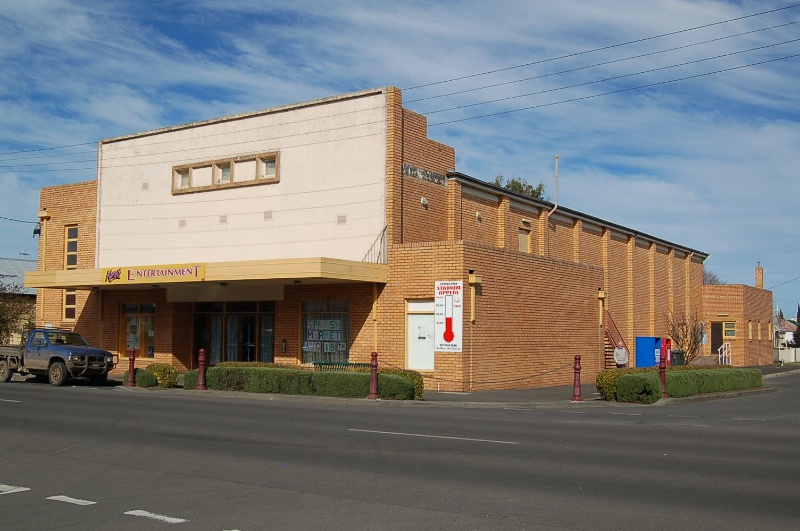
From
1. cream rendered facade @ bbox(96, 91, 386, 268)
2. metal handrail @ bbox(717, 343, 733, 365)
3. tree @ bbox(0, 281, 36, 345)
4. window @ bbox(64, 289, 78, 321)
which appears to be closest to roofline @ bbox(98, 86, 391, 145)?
cream rendered facade @ bbox(96, 91, 386, 268)

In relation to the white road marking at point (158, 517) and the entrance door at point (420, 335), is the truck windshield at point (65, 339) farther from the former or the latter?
the white road marking at point (158, 517)

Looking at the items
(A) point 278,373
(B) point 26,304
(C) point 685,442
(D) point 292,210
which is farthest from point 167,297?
(C) point 685,442

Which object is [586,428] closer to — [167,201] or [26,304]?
[167,201]

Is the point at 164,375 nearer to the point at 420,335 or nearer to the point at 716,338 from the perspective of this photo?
the point at 420,335

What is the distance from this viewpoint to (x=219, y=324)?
31609 mm

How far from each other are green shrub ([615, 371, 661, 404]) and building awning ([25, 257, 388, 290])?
7749mm

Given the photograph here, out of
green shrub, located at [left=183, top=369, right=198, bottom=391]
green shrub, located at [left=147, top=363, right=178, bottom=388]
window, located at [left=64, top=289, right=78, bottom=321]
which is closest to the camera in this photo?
green shrub, located at [left=183, top=369, right=198, bottom=391]

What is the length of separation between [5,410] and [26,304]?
31796 mm

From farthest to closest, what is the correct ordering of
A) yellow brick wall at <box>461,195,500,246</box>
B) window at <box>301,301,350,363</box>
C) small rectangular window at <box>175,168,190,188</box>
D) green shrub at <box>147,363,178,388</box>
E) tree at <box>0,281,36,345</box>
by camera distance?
tree at <box>0,281,36,345</box>, small rectangular window at <box>175,168,190,188</box>, yellow brick wall at <box>461,195,500,246</box>, window at <box>301,301,350,363</box>, green shrub at <box>147,363,178,388</box>

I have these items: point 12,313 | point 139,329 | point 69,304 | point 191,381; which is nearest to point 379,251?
point 191,381

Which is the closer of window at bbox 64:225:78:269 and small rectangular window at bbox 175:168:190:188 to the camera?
small rectangular window at bbox 175:168:190:188

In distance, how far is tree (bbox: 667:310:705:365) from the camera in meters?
40.0

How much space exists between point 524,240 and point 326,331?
9.83 m

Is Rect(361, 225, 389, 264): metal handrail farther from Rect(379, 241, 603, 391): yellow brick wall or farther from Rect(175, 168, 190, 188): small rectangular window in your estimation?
Rect(175, 168, 190, 188): small rectangular window
